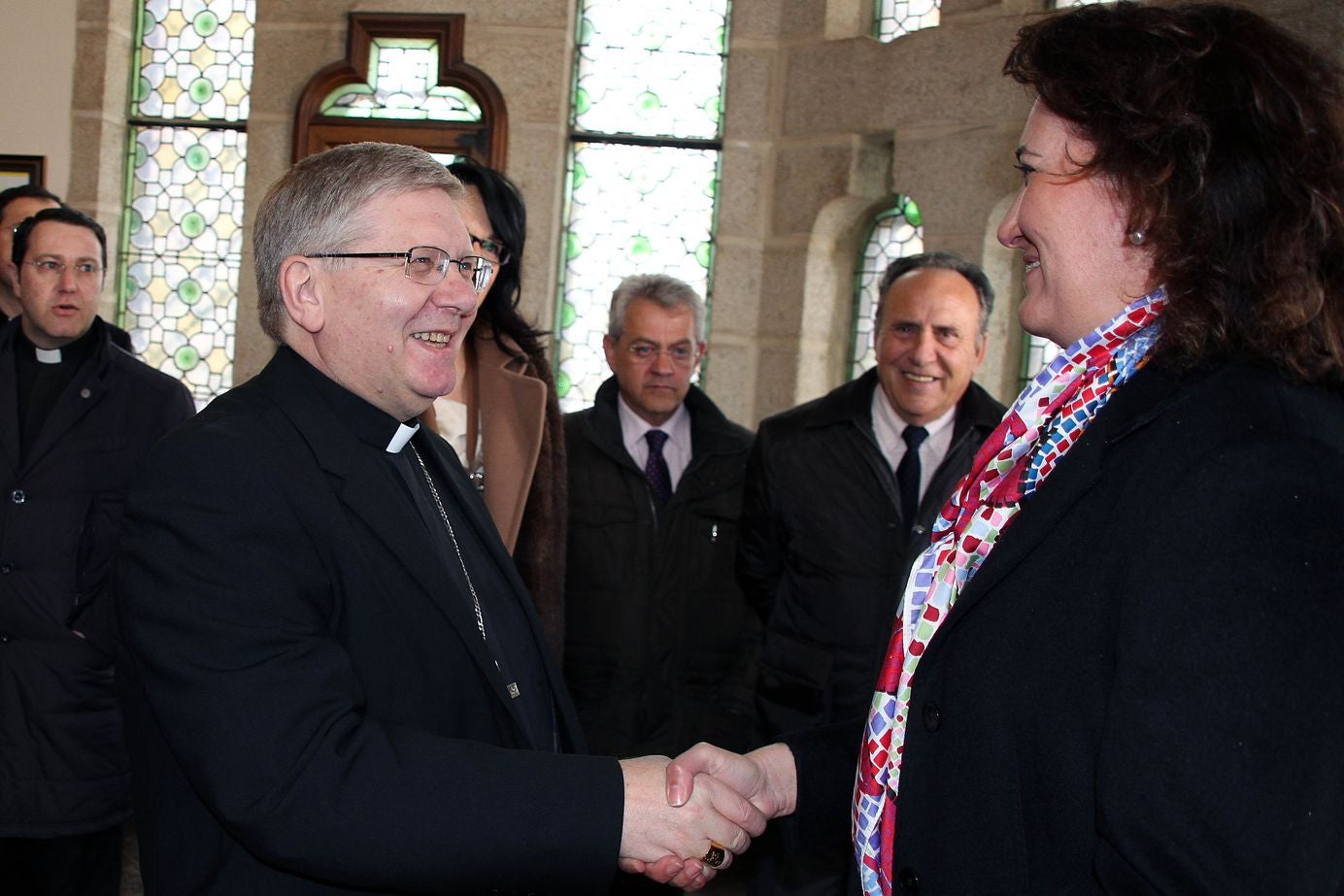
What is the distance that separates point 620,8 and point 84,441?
11.9 feet

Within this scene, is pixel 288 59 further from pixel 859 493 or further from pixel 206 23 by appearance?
pixel 859 493

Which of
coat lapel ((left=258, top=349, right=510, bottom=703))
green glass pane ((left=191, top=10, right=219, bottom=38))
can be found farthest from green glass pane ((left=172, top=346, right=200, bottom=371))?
coat lapel ((left=258, top=349, right=510, bottom=703))

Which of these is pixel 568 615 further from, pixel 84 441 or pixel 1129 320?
pixel 1129 320

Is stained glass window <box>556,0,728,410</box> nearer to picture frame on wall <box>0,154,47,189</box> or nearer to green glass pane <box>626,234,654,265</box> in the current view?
green glass pane <box>626,234,654,265</box>

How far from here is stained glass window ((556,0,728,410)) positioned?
19.8 feet

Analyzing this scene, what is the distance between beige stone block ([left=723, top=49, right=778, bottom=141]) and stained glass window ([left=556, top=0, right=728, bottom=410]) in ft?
0.69

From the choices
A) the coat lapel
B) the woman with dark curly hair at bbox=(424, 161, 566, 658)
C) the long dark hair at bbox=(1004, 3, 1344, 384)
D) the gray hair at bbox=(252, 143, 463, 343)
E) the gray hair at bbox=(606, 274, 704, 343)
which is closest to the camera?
the long dark hair at bbox=(1004, 3, 1344, 384)

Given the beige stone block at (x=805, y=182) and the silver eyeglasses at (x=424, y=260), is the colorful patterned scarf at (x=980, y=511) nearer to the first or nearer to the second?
the silver eyeglasses at (x=424, y=260)

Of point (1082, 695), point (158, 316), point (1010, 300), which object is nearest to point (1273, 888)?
point (1082, 695)

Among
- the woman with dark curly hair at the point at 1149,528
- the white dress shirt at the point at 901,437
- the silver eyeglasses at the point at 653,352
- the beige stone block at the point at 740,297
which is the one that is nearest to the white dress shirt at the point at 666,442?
the silver eyeglasses at the point at 653,352

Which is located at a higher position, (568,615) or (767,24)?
(767,24)

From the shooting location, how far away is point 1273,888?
43.7 inches

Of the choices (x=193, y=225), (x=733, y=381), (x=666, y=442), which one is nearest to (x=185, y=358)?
(x=193, y=225)

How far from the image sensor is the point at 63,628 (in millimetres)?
3355
